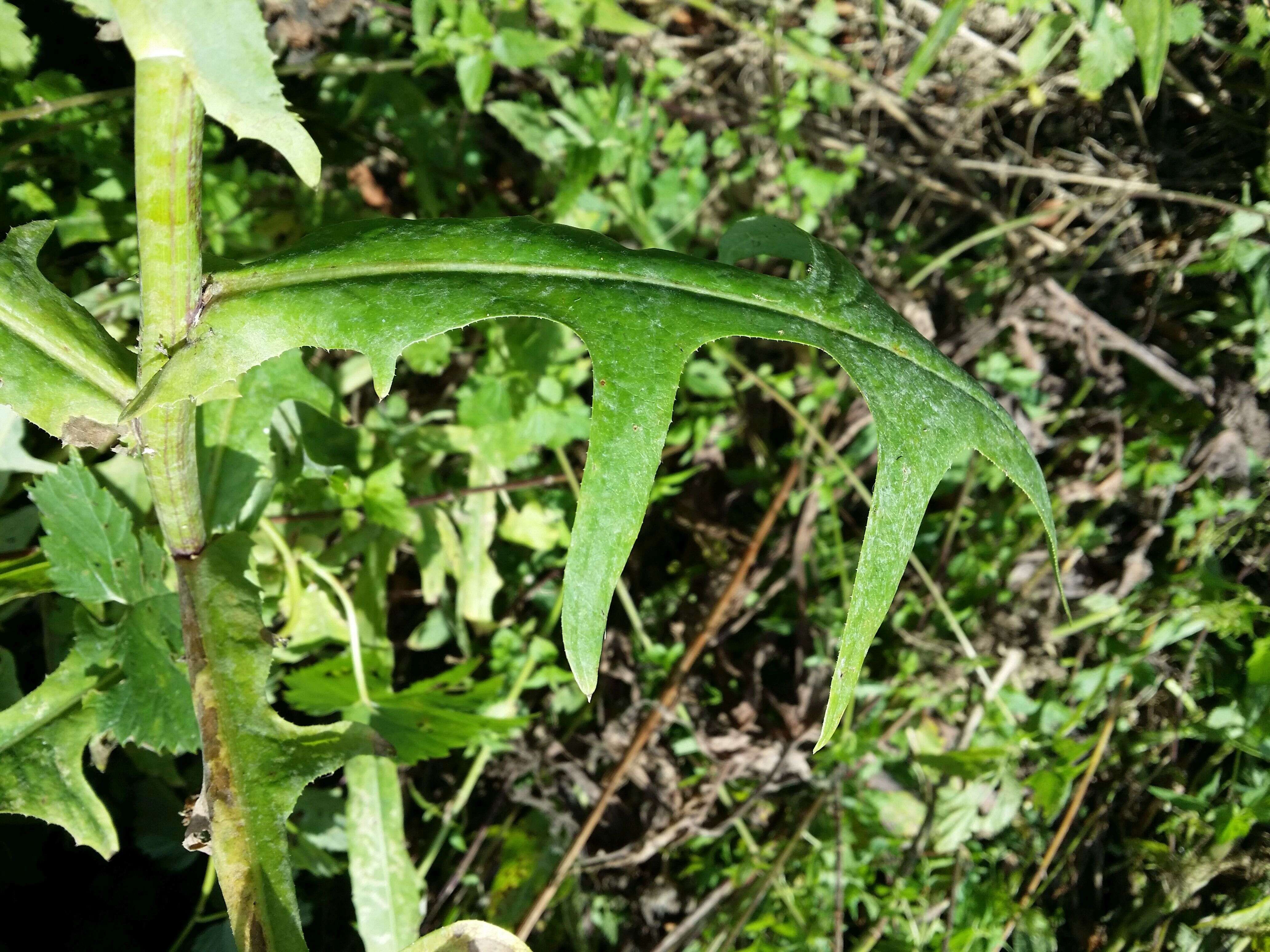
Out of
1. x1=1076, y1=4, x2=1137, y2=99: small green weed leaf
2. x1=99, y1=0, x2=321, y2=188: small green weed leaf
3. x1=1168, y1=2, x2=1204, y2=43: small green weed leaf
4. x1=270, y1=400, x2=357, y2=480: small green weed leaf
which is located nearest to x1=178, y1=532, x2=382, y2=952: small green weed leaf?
x1=270, y1=400, x2=357, y2=480: small green weed leaf

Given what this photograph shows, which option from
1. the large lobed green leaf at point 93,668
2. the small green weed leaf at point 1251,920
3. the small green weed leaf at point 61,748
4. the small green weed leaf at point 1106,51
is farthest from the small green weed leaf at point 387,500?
the small green weed leaf at point 1251,920

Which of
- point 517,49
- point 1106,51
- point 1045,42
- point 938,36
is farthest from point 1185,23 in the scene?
point 517,49

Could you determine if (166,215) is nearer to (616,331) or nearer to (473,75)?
(616,331)

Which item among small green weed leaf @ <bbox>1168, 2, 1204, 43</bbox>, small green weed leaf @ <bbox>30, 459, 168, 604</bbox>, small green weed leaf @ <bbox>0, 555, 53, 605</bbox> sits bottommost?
small green weed leaf @ <bbox>0, 555, 53, 605</bbox>

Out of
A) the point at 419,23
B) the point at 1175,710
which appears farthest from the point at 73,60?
the point at 1175,710

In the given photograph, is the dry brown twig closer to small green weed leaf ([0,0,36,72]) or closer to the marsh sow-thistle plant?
the marsh sow-thistle plant
